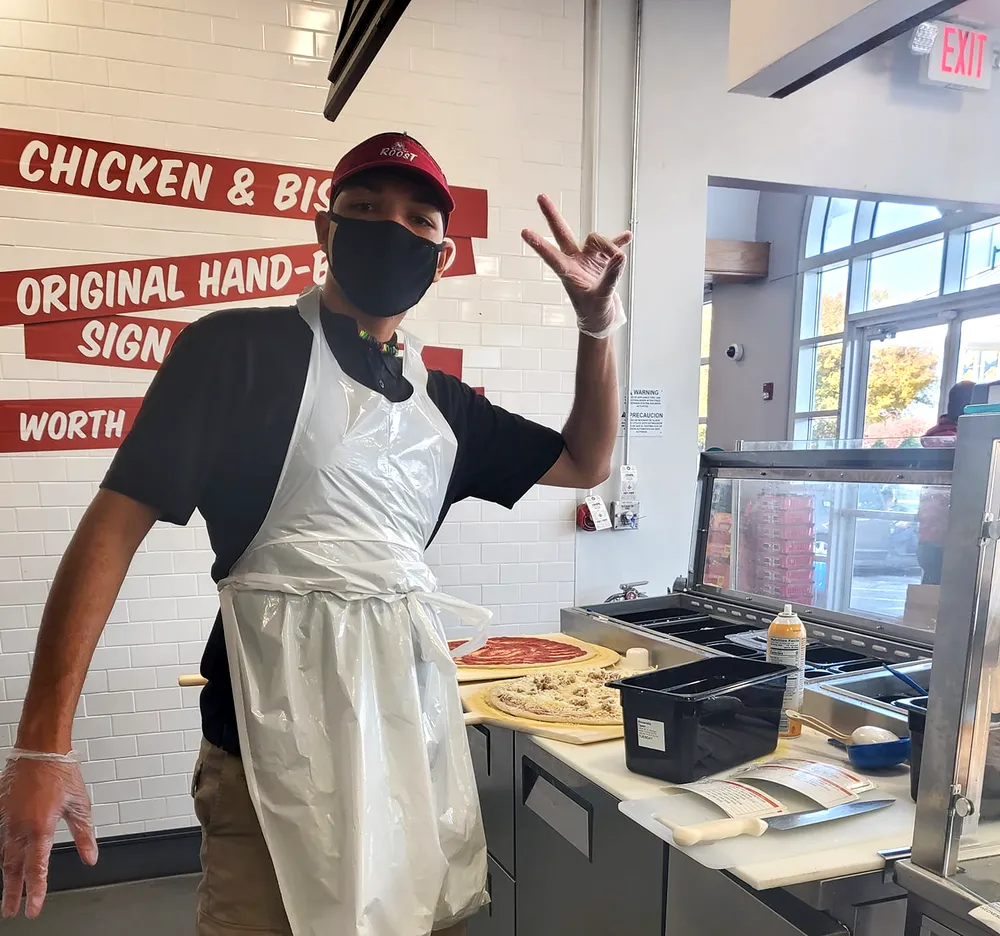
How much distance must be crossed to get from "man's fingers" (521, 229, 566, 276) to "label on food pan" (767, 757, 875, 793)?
101 cm

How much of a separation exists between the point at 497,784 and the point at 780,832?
82cm

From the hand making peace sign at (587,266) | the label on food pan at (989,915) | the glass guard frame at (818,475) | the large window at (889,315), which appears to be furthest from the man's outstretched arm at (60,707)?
the large window at (889,315)

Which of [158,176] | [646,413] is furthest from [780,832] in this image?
[158,176]

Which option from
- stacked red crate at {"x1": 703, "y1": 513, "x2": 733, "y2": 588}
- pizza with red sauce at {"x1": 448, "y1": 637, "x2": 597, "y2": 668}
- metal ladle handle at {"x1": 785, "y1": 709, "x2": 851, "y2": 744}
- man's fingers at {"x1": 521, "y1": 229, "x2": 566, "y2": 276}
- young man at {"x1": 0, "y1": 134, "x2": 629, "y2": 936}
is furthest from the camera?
stacked red crate at {"x1": 703, "y1": 513, "x2": 733, "y2": 588}

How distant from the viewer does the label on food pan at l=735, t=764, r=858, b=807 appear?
116cm

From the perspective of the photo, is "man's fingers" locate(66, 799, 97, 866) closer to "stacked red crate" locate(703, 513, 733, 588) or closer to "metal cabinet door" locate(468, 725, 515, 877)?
"metal cabinet door" locate(468, 725, 515, 877)

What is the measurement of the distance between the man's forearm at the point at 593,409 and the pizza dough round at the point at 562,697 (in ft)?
1.58

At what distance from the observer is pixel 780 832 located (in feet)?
3.55

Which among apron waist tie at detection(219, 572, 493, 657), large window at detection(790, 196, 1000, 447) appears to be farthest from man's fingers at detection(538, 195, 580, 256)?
large window at detection(790, 196, 1000, 447)

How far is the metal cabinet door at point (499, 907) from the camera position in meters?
1.77

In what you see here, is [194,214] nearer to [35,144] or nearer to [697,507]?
[35,144]

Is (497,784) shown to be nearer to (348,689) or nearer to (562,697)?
(562,697)

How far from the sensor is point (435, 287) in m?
3.06

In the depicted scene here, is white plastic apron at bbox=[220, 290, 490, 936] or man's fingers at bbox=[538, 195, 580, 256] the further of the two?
man's fingers at bbox=[538, 195, 580, 256]
